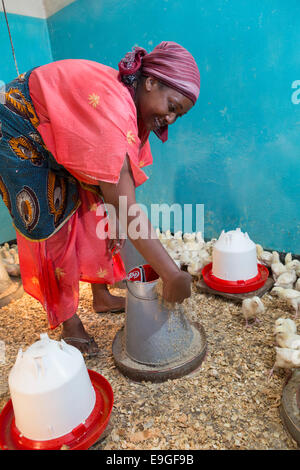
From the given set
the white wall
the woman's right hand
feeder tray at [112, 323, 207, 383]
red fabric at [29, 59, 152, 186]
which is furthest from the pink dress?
the white wall

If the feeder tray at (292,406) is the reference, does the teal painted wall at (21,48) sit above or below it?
above

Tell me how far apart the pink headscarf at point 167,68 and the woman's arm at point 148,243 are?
1.07 ft

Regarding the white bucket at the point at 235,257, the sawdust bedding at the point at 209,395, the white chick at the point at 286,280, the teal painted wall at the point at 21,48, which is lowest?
the sawdust bedding at the point at 209,395

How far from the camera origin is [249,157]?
2.32m

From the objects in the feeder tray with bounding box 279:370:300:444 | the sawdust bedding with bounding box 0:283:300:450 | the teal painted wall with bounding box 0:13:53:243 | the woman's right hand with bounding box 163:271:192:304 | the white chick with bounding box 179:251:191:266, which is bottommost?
the sawdust bedding with bounding box 0:283:300:450

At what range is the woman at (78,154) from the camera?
107 cm

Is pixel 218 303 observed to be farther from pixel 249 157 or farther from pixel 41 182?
pixel 41 182

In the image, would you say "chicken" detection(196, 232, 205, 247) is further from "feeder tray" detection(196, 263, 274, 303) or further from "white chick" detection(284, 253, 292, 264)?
"white chick" detection(284, 253, 292, 264)

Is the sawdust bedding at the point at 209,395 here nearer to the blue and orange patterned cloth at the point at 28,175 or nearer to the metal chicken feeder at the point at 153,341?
the metal chicken feeder at the point at 153,341

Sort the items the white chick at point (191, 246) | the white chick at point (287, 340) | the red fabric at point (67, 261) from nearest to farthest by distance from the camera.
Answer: the white chick at point (287, 340), the red fabric at point (67, 261), the white chick at point (191, 246)

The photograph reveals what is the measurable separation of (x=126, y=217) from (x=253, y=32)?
1715 mm

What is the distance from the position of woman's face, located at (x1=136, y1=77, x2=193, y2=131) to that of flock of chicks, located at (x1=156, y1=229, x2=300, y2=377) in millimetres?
611

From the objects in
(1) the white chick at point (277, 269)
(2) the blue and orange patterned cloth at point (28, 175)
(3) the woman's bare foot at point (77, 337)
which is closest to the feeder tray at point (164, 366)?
(3) the woman's bare foot at point (77, 337)

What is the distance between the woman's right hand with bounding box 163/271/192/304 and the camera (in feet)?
3.76
